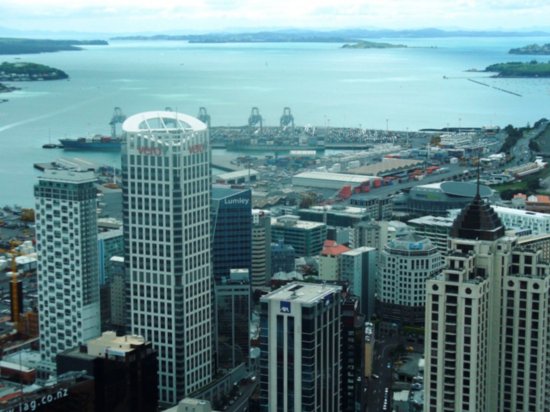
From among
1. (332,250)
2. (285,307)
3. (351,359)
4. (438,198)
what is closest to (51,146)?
(438,198)

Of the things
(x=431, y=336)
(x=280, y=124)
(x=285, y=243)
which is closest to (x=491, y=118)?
(x=280, y=124)

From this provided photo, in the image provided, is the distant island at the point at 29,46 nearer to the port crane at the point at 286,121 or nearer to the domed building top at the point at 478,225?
the port crane at the point at 286,121

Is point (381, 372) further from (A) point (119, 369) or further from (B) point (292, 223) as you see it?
(B) point (292, 223)

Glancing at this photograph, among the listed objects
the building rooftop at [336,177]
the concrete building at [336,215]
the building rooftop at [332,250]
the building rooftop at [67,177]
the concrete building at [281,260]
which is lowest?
the concrete building at [281,260]

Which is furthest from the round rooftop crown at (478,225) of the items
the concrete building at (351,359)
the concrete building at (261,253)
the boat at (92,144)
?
the boat at (92,144)

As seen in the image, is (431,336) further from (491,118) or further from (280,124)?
(491,118)
